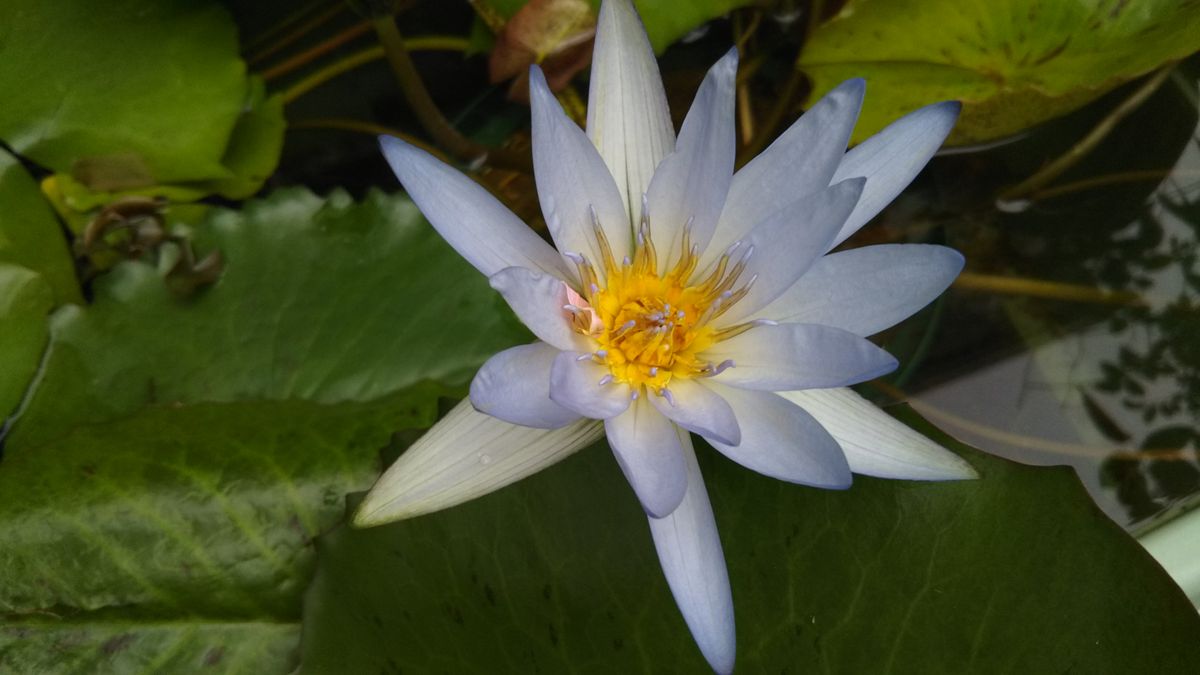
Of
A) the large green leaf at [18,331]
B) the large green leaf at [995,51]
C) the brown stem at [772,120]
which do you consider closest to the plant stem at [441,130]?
the brown stem at [772,120]

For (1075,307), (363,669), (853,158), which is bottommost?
(1075,307)

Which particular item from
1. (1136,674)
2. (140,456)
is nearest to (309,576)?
(140,456)

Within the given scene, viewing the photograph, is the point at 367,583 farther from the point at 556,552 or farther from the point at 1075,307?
the point at 1075,307

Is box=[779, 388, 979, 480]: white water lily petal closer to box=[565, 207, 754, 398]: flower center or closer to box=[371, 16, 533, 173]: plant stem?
box=[565, 207, 754, 398]: flower center

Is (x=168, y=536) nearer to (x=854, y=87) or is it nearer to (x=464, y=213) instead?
(x=464, y=213)

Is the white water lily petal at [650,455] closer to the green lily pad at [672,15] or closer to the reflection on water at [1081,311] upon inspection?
the green lily pad at [672,15]

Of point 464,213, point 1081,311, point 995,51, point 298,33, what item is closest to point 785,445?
point 464,213

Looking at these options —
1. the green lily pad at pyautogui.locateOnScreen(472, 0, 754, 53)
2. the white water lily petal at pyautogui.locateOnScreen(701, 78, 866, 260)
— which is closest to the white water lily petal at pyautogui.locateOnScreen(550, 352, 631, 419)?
the white water lily petal at pyautogui.locateOnScreen(701, 78, 866, 260)
